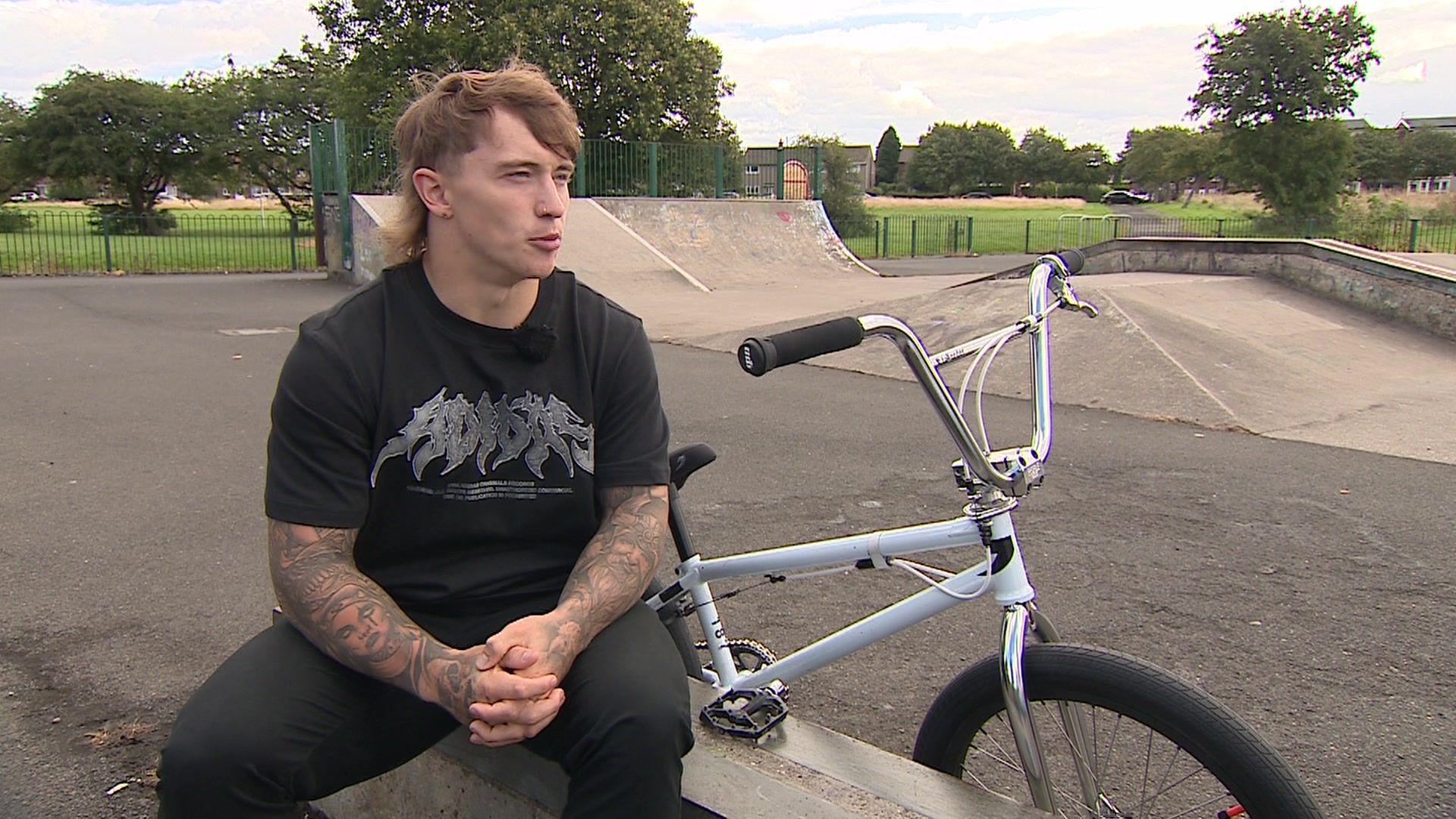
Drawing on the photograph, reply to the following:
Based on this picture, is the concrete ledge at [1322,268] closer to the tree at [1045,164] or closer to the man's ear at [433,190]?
the man's ear at [433,190]

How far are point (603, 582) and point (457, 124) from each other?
935 mm

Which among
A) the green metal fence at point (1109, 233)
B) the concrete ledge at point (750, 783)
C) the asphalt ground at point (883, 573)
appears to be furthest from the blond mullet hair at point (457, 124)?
the green metal fence at point (1109, 233)

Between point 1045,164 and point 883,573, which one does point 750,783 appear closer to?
point 883,573

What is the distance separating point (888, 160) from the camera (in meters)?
114

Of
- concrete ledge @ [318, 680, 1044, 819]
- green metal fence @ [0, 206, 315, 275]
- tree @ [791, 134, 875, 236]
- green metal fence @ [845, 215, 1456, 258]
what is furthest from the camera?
tree @ [791, 134, 875, 236]

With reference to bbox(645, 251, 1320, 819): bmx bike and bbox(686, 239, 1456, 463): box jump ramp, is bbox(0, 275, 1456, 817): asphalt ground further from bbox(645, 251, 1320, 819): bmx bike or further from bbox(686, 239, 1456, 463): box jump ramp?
bbox(645, 251, 1320, 819): bmx bike

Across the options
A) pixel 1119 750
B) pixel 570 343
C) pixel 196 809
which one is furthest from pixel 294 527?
pixel 1119 750

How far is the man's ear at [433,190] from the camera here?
2.19m

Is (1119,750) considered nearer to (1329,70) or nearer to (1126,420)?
(1126,420)

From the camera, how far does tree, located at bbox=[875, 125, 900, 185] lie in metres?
113

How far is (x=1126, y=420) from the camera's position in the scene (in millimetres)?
7590

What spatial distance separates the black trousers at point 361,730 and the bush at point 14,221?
45589 millimetres

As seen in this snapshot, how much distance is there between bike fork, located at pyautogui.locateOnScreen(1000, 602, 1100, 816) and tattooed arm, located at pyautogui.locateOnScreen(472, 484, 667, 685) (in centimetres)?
70

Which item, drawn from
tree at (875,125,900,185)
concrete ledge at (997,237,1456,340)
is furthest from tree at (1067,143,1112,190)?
concrete ledge at (997,237,1456,340)
